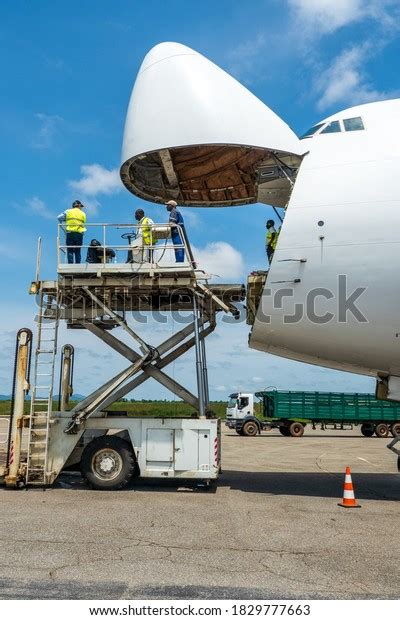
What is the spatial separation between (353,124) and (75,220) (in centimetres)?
613

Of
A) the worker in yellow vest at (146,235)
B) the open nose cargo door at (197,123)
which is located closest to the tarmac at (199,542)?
the worker in yellow vest at (146,235)

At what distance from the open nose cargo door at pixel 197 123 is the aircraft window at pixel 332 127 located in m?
0.60

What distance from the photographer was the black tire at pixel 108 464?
Result: 11484mm

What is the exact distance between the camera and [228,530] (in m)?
8.20

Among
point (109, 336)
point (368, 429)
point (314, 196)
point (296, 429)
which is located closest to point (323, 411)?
point (296, 429)

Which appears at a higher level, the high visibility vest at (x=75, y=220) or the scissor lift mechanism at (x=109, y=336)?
the high visibility vest at (x=75, y=220)

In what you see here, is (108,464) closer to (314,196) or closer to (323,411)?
(314,196)

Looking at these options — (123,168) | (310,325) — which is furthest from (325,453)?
(123,168)

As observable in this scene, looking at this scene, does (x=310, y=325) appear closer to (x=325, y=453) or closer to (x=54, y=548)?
(x=54, y=548)

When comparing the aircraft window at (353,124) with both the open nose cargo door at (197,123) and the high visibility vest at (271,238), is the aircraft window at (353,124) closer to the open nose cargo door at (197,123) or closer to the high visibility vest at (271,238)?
the open nose cargo door at (197,123)

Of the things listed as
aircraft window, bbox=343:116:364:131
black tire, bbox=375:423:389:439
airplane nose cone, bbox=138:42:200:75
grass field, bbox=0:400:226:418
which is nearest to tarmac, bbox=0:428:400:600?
grass field, bbox=0:400:226:418

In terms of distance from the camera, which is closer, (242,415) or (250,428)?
(250,428)

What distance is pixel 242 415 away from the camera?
1463 inches

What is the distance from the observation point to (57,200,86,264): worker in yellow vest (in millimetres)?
12352
